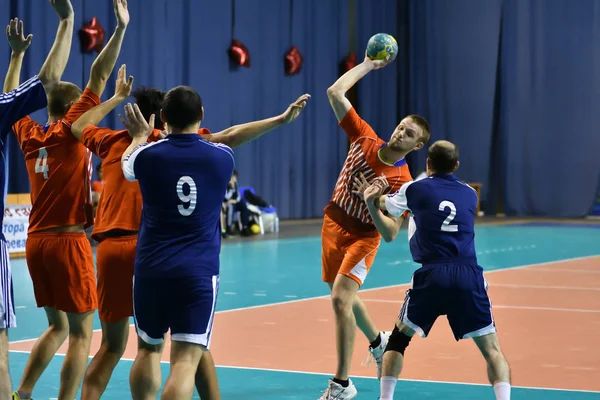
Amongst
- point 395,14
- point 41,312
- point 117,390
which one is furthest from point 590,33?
point 117,390

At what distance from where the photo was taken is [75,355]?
5.02m

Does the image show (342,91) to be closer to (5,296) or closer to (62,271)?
(62,271)

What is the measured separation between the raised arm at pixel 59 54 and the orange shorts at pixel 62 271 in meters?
1.11

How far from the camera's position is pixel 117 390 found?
5.92 m

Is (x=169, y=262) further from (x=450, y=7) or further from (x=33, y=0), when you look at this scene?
(x=450, y=7)

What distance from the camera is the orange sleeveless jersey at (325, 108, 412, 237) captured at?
20.1 feet

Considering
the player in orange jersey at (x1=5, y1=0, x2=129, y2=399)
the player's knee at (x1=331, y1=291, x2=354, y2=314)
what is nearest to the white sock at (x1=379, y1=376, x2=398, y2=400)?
the player's knee at (x1=331, y1=291, x2=354, y2=314)

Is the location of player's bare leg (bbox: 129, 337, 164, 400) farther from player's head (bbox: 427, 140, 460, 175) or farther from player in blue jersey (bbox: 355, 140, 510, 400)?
player's head (bbox: 427, 140, 460, 175)

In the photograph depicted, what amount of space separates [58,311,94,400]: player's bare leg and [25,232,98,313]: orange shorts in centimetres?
6

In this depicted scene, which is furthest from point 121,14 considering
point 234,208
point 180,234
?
point 234,208

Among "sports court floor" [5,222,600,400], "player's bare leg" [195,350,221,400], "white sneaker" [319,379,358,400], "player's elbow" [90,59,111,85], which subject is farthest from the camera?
"sports court floor" [5,222,600,400]

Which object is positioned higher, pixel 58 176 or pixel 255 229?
pixel 58 176

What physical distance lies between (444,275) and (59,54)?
6.82 feet

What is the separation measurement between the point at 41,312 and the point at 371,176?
409 centimetres
